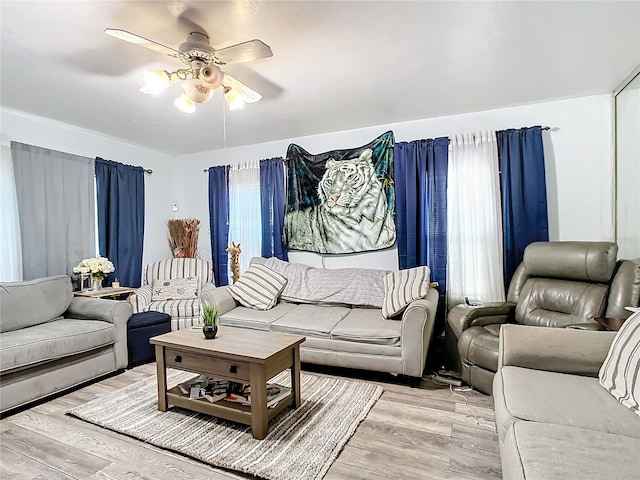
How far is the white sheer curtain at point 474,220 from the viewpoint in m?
3.39

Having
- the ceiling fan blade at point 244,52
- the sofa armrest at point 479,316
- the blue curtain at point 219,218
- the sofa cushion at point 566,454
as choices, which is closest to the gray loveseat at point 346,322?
the sofa armrest at point 479,316

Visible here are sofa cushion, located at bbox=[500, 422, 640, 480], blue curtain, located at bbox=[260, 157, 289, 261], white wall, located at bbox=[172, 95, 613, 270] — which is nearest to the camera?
sofa cushion, located at bbox=[500, 422, 640, 480]

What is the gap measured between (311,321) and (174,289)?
2029 millimetres

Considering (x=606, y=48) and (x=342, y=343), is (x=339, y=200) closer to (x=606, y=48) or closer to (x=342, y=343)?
(x=342, y=343)

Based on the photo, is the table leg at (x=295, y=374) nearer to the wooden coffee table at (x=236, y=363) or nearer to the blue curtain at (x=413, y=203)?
the wooden coffee table at (x=236, y=363)

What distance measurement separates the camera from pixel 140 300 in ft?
12.6

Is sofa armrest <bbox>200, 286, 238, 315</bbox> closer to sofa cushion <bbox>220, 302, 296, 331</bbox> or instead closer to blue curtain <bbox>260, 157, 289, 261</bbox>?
sofa cushion <bbox>220, 302, 296, 331</bbox>

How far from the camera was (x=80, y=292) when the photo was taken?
3639 mm

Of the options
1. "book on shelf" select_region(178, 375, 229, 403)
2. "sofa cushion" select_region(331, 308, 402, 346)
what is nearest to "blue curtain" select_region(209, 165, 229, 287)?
"sofa cushion" select_region(331, 308, 402, 346)

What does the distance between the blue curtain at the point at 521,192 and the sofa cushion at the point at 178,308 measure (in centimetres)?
325

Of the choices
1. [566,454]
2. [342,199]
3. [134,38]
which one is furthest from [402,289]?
[134,38]

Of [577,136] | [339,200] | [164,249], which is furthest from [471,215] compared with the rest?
[164,249]

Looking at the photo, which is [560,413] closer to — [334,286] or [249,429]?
[249,429]

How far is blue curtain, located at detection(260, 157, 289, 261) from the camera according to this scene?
4.38 metres
